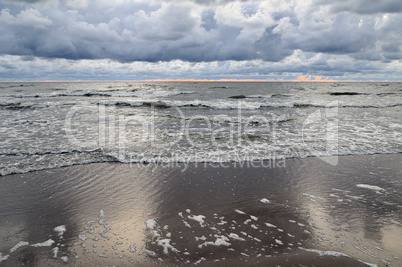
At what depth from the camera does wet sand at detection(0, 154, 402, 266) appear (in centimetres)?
320

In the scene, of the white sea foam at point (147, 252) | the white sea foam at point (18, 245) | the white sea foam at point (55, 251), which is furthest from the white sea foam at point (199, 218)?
the white sea foam at point (18, 245)

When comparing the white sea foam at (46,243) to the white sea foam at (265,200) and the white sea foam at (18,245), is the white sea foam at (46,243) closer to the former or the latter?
the white sea foam at (18,245)

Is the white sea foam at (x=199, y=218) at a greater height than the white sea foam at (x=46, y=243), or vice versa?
the white sea foam at (x=199, y=218)

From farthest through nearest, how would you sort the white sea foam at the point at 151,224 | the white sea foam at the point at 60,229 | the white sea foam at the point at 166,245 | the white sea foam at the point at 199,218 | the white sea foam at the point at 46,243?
the white sea foam at the point at 199,218
the white sea foam at the point at 151,224
the white sea foam at the point at 60,229
the white sea foam at the point at 46,243
the white sea foam at the point at 166,245

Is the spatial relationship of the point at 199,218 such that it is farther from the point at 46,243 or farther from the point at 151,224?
the point at 46,243

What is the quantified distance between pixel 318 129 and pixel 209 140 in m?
6.40

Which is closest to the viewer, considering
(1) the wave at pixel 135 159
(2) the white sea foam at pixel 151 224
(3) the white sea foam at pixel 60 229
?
(3) the white sea foam at pixel 60 229

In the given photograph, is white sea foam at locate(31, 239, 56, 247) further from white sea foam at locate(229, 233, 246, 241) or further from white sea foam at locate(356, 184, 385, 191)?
white sea foam at locate(356, 184, 385, 191)

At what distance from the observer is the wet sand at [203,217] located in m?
3.20

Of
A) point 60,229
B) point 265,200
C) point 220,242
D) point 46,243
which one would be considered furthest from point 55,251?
point 265,200

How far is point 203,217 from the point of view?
4.17 m

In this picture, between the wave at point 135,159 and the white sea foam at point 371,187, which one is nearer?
the white sea foam at point 371,187

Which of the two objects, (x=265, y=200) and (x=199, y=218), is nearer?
(x=199, y=218)

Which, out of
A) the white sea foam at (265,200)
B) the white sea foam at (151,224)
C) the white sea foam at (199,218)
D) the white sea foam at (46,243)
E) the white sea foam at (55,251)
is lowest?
the white sea foam at (55,251)
